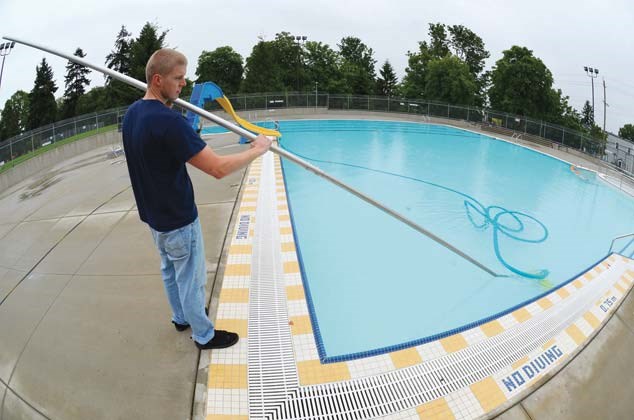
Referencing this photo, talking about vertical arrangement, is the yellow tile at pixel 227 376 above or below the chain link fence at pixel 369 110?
below

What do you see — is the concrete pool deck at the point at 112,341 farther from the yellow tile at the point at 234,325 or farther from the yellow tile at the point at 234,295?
the yellow tile at the point at 234,325

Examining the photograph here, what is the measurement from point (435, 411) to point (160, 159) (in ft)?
8.15

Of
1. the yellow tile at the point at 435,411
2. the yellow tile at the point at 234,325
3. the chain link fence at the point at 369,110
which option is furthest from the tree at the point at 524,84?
the yellow tile at the point at 234,325

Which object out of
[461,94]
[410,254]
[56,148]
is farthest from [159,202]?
[461,94]

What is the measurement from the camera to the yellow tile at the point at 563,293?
4.53 metres

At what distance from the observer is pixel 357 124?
18094mm

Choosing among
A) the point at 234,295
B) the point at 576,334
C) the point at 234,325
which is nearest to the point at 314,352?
the point at 234,325

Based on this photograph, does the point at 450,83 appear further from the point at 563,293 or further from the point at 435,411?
the point at 435,411

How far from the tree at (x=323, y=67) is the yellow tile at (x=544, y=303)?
112 ft

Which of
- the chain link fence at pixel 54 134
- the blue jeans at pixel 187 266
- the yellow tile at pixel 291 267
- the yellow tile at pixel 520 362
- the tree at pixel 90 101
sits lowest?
the yellow tile at pixel 520 362

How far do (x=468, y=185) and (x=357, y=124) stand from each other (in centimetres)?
941

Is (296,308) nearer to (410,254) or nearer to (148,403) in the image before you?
(148,403)

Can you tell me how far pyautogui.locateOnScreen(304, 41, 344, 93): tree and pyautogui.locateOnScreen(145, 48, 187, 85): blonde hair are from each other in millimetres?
35794

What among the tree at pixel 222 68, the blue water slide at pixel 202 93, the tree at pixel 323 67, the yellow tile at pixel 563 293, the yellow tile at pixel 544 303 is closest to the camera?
the yellow tile at pixel 544 303
